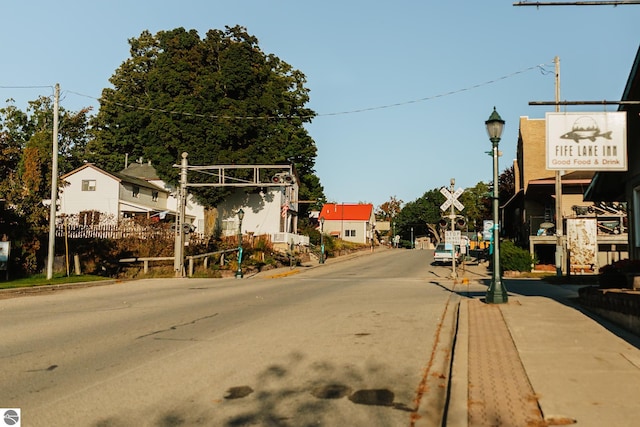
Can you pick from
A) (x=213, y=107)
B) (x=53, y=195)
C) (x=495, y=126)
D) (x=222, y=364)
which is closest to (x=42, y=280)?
(x=53, y=195)

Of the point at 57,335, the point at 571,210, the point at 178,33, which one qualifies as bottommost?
the point at 57,335

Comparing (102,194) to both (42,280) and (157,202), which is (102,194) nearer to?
(157,202)

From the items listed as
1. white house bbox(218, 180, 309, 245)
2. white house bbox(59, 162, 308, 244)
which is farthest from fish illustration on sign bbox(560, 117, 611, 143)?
white house bbox(218, 180, 309, 245)

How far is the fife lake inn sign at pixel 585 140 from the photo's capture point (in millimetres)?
12711

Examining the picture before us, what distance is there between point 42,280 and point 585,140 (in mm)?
19316

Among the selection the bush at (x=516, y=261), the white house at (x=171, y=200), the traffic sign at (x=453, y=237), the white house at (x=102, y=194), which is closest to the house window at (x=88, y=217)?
the white house at (x=102, y=194)

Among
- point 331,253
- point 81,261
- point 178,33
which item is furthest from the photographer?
point 331,253

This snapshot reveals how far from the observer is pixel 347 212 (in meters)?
101

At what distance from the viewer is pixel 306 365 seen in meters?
8.13

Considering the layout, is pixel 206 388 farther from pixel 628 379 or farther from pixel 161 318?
pixel 161 318

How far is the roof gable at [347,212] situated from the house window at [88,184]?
169 feet

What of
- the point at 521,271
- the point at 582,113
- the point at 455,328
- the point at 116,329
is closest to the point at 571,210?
the point at 521,271

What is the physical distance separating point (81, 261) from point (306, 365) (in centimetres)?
2223

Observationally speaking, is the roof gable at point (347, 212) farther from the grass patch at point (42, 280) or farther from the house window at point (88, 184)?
the grass patch at point (42, 280)
